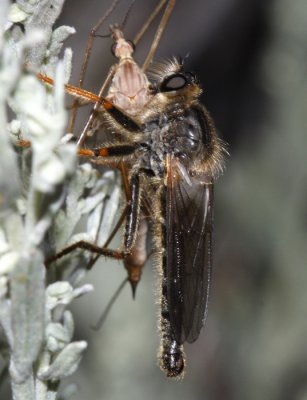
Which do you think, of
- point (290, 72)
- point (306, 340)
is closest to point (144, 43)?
point (290, 72)

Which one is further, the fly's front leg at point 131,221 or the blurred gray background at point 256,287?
the blurred gray background at point 256,287

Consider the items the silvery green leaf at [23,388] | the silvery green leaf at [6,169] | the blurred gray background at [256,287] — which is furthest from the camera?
the blurred gray background at [256,287]

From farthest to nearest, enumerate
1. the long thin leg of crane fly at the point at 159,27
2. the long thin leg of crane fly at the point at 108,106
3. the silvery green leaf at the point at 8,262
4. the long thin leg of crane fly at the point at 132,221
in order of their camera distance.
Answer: the long thin leg of crane fly at the point at 159,27 → the long thin leg of crane fly at the point at 132,221 → the long thin leg of crane fly at the point at 108,106 → the silvery green leaf at the point at 8,262

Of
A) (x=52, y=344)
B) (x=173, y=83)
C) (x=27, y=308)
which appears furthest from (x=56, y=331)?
(x=173, y=83)

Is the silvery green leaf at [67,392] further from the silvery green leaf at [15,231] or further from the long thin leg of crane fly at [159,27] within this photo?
the long thin leg of crane fly at [159,27]

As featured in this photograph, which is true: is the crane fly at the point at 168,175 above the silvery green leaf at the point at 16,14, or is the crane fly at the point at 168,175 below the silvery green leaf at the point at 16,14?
below

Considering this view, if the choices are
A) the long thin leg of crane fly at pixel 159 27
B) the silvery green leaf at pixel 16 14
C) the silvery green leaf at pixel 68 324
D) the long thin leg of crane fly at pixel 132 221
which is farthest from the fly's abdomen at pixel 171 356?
the silvery green leaf at pixel 16 14

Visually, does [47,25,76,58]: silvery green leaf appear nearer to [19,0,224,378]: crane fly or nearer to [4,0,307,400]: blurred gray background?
[19,0,224,378]: crane fly
